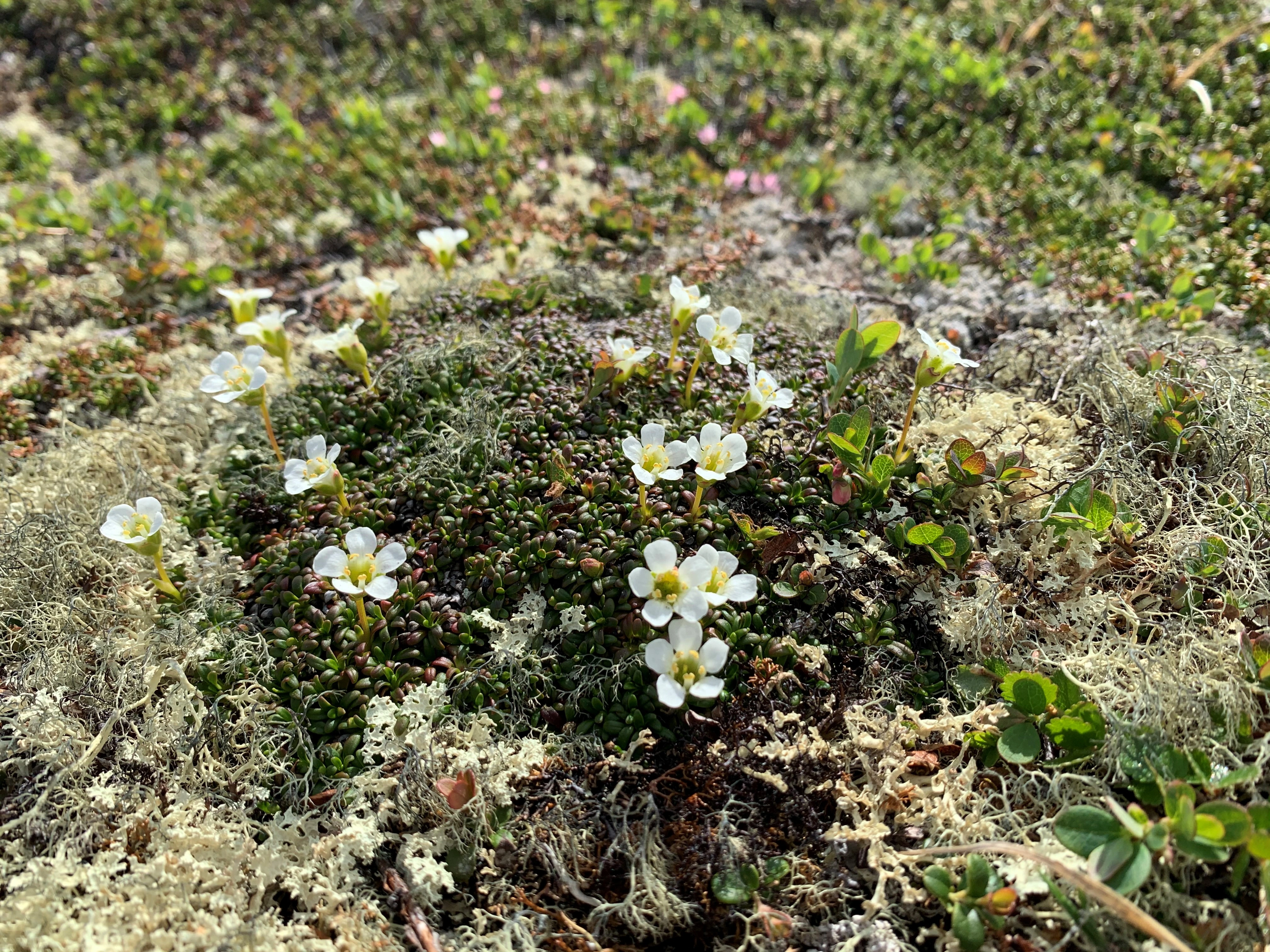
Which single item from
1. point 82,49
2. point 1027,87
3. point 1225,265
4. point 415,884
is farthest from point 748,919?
point 82,49

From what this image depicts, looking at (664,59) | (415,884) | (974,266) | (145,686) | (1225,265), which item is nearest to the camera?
(415,884)

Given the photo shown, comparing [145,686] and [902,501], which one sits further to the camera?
[902,501]

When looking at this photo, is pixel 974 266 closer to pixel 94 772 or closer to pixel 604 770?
pixel 604 770

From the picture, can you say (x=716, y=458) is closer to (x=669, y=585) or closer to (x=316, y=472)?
(x=669, y=585)

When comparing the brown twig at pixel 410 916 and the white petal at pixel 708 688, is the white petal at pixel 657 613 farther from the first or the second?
the brown twig at pixel 410 916

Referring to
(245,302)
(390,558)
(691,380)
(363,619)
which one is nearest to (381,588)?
(390,558)

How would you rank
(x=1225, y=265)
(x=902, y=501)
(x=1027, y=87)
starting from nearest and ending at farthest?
(x=902, y=501) → (x=1225, y=265) → (x=1027, y=87)
